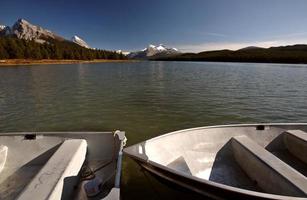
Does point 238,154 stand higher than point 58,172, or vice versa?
point 58,172

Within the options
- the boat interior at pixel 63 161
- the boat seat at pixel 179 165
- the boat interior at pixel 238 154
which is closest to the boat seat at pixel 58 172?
the boat interior at pixel 63 161

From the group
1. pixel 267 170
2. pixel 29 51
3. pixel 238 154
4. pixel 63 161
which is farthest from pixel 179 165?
pixel 29 51

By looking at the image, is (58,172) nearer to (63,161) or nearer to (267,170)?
(63,161)

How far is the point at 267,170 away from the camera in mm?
4992

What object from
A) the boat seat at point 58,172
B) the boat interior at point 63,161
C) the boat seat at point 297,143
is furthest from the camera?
the boat seat at point 297,143

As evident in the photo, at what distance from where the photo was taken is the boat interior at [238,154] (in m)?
4.93

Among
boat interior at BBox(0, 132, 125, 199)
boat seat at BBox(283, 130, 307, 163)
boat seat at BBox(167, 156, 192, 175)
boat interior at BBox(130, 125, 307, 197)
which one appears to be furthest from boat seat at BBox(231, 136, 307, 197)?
boat interior at BBox(0, 132, 125, 199)

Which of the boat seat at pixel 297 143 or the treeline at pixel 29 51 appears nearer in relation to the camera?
the boat seat at pixel 297 143

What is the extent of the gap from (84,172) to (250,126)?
5.38 metres

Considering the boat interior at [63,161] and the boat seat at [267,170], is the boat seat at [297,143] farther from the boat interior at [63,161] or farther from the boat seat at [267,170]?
the boat interior at [63,161]

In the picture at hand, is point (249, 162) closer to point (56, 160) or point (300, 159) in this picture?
point (300, 159)

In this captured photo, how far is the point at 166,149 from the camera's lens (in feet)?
19.3

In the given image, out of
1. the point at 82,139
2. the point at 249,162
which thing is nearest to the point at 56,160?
the point at 82,139

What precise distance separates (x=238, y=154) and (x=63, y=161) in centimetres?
480
